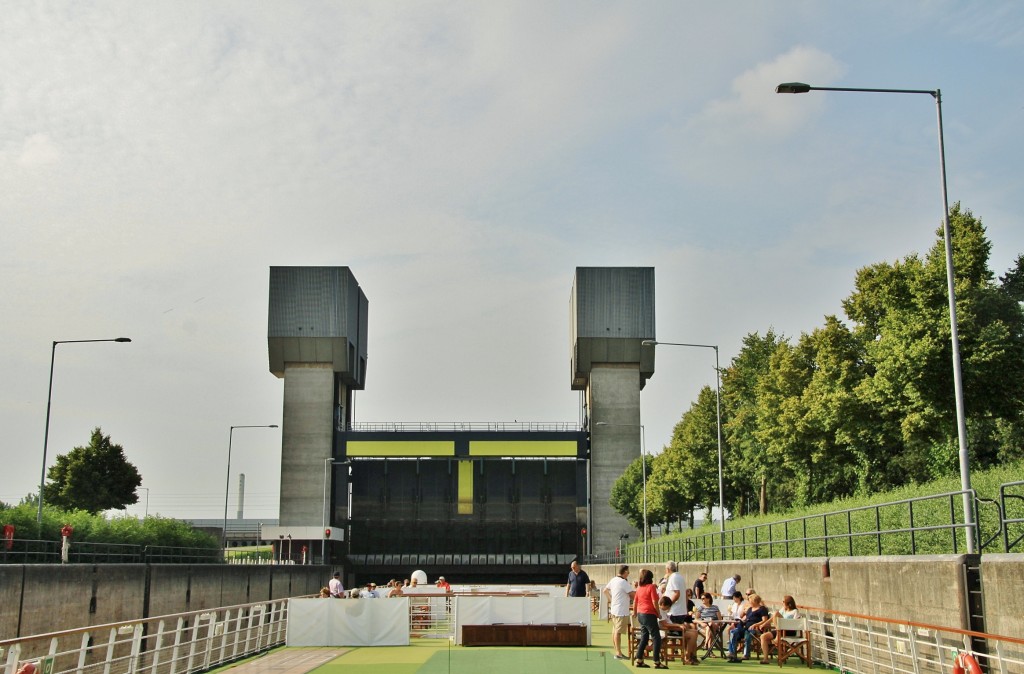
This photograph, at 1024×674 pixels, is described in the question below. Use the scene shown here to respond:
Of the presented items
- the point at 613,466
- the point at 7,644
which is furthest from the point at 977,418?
the point at 613,466

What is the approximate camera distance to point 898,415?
42.3 metres

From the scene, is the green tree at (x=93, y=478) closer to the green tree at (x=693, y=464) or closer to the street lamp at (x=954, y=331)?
the green tree at (x=693, y=464)

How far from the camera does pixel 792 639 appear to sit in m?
21.0

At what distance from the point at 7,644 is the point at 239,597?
42656 mm

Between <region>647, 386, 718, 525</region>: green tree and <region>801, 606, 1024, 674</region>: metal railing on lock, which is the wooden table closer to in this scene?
<region>801, 606, 1024, 674</region>: metal railing on lock

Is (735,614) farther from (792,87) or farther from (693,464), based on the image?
(693,464)

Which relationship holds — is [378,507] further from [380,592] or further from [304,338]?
[380,592]

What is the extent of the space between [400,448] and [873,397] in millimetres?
77924

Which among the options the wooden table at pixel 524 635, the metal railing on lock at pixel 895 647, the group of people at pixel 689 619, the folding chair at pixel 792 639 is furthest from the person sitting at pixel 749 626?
the wooden table at pixel 524 635

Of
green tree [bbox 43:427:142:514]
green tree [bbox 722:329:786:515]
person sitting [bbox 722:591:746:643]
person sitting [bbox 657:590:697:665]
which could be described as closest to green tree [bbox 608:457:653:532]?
green tree [bbox 722:329:786:515]

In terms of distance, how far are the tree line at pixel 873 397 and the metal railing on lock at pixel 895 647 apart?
15.1 m

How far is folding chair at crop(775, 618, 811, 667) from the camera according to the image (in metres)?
20.8

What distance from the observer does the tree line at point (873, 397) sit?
116 feet

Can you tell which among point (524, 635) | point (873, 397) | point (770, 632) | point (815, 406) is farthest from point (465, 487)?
point (770, 632)
